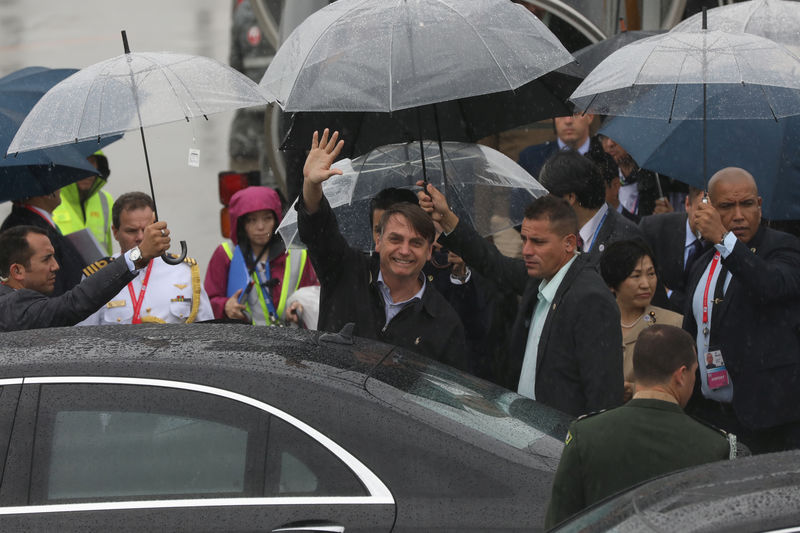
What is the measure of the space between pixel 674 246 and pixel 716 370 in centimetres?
113

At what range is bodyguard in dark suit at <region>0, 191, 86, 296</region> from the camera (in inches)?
278

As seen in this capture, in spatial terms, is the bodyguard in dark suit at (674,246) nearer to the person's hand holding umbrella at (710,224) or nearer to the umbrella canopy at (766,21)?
the umbrella canopy at (766,21)

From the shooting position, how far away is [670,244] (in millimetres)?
6656

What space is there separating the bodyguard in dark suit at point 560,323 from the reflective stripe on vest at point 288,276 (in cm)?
166

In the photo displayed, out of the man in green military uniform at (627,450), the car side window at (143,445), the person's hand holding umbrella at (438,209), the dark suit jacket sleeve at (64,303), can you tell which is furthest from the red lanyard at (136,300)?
the man in green military uniform at (627,450)

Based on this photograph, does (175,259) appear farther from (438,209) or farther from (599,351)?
(599,351)

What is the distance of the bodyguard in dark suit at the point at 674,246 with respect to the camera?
6605mm

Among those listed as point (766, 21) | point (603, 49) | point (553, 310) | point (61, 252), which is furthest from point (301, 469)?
point (603, 49)

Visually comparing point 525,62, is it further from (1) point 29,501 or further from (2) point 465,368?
(1) point 29,501

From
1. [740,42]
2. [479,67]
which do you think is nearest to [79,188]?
[479,67]

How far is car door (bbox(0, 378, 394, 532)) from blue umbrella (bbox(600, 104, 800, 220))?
119 inches

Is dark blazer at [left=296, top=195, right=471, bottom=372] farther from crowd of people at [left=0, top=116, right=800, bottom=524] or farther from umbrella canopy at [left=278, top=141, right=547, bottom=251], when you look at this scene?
umbrella canopy at [left=278, top=141, right=547, bottom=251]

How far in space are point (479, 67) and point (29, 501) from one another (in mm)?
2684

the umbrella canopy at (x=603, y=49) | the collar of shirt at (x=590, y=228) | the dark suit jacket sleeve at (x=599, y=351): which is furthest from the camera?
the umbrella canopy at (x=603, y=49)
